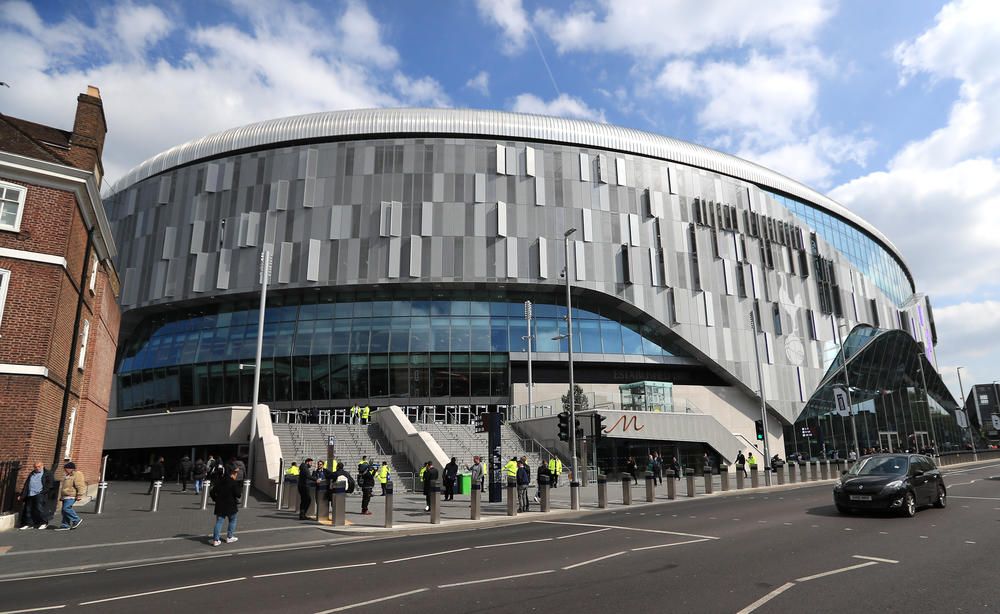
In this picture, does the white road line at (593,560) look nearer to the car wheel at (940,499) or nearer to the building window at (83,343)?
the car wheel at (940,499)

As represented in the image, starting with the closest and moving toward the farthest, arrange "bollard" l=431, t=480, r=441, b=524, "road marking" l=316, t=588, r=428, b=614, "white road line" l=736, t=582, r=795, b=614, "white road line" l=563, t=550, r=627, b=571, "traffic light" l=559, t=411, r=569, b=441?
"white road line" l=736, t=582, r=795, b=614, "road marking" l=316, t=588, r=428, b=614, "white road line" l=563, t=550, r=627, b=571, "bollard" l=431, t=480, r=441, b=524, "traffic light" l=559, t=411, r=569, b=441

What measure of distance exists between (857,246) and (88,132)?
73477mm

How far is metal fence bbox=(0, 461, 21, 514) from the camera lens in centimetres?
1505

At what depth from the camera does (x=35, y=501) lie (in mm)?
15359

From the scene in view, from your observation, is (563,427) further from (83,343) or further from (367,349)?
(367,349)

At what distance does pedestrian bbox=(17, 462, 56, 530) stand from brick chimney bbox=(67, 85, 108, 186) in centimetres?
1023

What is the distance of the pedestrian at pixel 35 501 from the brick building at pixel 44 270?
0.84 m

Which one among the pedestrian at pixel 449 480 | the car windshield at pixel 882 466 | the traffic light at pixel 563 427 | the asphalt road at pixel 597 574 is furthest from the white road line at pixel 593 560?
the pedestrian at pixel 449 480

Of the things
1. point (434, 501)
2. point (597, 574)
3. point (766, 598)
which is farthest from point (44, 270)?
point (766, 598)

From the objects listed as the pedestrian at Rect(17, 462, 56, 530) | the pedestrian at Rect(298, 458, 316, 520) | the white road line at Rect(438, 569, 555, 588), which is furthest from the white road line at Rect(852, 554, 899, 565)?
the pedestrian at Rect(17, 462, 56, 530)

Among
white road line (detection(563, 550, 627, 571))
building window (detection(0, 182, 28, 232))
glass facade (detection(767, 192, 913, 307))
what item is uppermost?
glass facade (detection(767, 192, 913, 307))

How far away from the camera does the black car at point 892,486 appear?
13.8m

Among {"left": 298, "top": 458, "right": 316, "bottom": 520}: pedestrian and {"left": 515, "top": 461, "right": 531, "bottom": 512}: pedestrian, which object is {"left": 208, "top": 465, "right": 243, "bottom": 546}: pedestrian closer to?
{"left": 298, "top": 458, "right": 316, "bottom": 520}: pedestrian

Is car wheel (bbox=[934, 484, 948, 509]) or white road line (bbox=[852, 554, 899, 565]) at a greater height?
car wheel (bbox=[934, 484, 948, 509])
